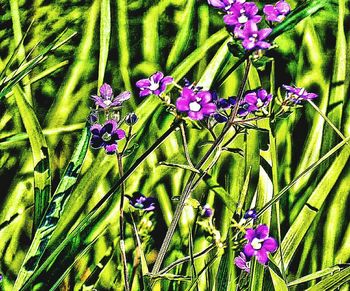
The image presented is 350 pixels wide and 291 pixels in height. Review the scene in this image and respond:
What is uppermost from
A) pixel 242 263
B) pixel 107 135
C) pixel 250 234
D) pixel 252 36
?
pixel 252 36

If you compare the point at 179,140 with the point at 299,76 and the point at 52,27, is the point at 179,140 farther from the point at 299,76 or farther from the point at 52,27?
the point at 52,27

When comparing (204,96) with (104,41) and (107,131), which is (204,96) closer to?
(107,131)

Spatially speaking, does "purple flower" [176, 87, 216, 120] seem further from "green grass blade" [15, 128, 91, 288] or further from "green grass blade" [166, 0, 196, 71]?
"green grass blade" [166, 0, 196, 71]

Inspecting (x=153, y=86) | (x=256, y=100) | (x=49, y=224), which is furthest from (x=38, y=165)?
(x=256, y=100)

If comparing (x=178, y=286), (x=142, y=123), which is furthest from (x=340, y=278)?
(x=142, y=123)

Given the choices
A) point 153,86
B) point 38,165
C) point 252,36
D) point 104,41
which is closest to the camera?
point 252,36

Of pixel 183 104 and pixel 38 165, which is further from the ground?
pixel 183 104
